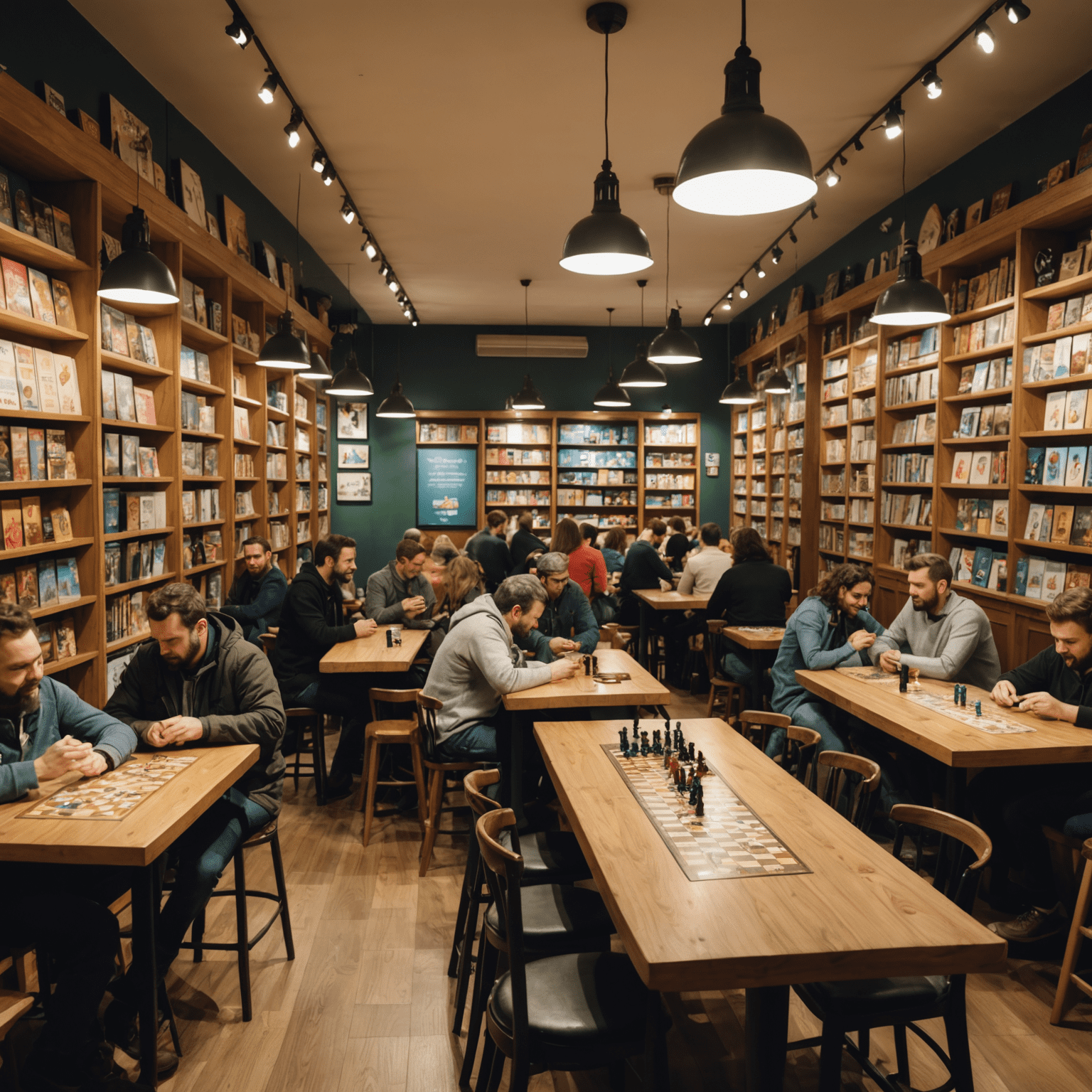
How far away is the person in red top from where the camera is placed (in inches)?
293

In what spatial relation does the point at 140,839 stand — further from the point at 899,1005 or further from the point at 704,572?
the point at 704,572

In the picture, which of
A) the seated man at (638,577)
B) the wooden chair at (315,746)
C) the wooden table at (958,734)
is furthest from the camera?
the seated man at (638,577)

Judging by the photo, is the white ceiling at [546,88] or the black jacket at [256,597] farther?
the black jacket at [256,597]

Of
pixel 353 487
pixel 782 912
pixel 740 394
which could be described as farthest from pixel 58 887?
pixel 353 487

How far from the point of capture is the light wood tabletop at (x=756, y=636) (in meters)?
5.56

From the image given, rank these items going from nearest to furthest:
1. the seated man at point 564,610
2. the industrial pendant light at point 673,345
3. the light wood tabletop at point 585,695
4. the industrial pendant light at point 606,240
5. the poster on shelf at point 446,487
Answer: the industrial pendant light at point 606,240 → the light wood tabletop at point 585,695 → the seated man at point 564,610 → the industrial pendant light at point 673,345 → the poster on shelf at point 446,487

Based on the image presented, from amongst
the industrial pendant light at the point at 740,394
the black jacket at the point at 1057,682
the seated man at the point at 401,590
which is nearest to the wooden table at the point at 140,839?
the seated man at the point at 401,590

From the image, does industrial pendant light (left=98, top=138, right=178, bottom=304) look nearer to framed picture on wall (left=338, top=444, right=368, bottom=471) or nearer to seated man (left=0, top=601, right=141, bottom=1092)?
seated man (left=0, top=601, right=141, bottom=1092)

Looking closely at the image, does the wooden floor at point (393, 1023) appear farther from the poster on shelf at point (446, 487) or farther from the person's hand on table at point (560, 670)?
the poster on shelf at point (446, 487)

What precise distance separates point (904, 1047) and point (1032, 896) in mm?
1360

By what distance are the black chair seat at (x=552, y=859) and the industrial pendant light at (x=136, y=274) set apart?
276 cm

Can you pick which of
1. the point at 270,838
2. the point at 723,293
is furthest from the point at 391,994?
the point at 723,293

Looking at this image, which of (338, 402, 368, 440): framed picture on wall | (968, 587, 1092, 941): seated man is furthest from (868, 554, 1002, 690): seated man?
(338, 402, 368, 440): framed picture on wall

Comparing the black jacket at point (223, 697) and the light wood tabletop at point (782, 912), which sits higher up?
the black jacket at point (223, 697)
